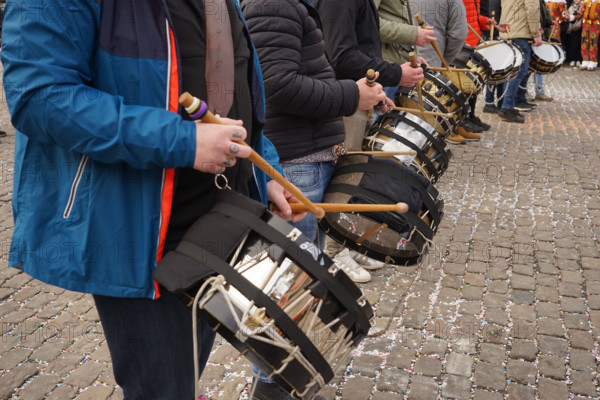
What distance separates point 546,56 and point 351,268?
228 inches

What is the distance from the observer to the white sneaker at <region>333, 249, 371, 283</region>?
3.74 metres

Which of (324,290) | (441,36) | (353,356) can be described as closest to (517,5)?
(441,36)

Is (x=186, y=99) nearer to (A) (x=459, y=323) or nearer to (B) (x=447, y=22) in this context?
(A) (x=459, y=323)

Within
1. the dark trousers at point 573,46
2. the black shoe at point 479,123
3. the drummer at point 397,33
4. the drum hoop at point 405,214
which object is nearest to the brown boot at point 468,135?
the black shoe at point 479,123

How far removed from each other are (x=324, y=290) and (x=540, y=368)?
1.89 metres

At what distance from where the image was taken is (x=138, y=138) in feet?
4.19

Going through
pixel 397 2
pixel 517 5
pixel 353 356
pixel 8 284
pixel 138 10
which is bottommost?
pixel 8 284

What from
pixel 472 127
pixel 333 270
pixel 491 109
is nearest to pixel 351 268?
pixel 333 270

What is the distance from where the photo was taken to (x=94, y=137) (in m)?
1.27

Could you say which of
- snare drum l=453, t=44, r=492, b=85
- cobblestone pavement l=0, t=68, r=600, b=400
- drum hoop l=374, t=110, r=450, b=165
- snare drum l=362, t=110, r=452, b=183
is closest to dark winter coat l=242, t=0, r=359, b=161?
snare drum l=362, t=110, r=452, b=183

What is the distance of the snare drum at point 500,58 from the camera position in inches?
226

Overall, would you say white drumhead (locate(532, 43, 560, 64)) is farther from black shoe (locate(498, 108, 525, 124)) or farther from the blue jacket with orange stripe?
the blue jacket with orange stripe

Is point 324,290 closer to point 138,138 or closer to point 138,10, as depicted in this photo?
point 138,138

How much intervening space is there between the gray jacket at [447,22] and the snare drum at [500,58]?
0.68m
